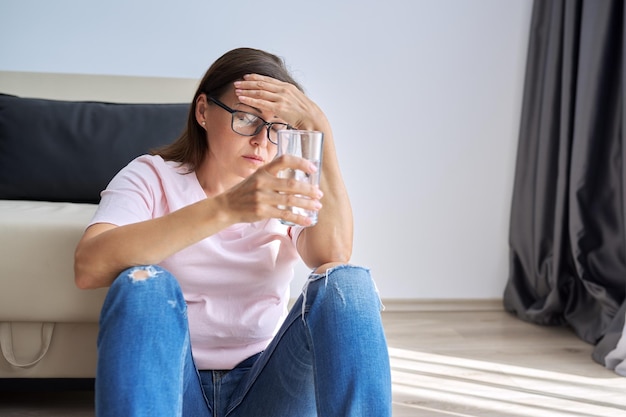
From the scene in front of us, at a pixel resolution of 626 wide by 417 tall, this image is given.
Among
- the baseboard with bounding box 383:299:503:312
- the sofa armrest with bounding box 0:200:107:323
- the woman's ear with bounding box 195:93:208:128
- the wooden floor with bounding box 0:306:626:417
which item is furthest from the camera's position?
the baseboard with bounding box 383:299:503:312

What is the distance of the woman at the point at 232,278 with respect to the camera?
109 cm

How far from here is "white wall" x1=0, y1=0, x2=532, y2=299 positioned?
2838 millimetres

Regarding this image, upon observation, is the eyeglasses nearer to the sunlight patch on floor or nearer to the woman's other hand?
the woman's other hand

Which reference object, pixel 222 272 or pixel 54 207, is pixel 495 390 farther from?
pixel 54 207

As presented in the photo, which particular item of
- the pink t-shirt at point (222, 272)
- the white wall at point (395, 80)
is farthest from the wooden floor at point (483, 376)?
the pink t-shirt at point (222, 272)

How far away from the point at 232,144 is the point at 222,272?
0.24 meters

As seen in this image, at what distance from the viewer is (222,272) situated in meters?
1.42

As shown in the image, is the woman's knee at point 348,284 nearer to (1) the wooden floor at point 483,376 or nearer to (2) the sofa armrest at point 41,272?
(2) the sofa armrest at point 41,272

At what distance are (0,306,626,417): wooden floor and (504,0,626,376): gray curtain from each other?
12cm

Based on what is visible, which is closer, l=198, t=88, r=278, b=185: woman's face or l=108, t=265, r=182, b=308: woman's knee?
l=108, t=265, r=182, b=308: woman's knee

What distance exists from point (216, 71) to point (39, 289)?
64cm

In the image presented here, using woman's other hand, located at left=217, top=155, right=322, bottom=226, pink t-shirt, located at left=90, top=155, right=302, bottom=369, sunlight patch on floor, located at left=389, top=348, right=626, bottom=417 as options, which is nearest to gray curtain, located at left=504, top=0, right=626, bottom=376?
sunlight patch on floor, located at left=389, top=348, right=626, bottom=417

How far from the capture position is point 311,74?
2.97 m

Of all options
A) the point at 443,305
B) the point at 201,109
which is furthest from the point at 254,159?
the point at 443,305
